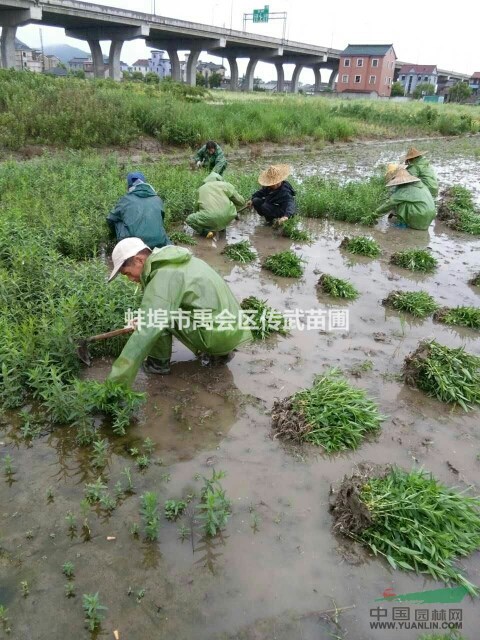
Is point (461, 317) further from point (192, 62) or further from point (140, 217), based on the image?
point (192, 62)

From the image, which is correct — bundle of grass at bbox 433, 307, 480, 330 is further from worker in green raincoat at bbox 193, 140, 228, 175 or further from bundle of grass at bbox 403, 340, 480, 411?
worker in green raincoat at bbox 193, 140, 228, 175

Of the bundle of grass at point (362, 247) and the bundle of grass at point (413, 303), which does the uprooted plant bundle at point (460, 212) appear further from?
the bundle of grass at point (413, 303)

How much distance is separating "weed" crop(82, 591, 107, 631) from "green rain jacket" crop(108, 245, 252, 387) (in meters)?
1.47

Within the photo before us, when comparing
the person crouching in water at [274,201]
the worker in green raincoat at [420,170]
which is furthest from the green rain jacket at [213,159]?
the worker in green raincoat at [420,170]

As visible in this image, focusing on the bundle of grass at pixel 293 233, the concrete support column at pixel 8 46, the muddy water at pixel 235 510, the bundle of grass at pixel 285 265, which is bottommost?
the muddy water at pixel 235 510

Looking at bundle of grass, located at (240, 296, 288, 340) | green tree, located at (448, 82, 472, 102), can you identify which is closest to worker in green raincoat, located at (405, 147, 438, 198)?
bundle of grass, located at (240, 296, 288, 340)

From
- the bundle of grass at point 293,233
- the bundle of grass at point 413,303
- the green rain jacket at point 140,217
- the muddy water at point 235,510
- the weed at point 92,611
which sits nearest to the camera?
the weed at point 92,611

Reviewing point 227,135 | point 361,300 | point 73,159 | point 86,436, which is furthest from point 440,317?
point 227,135

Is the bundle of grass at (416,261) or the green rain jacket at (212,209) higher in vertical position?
the green rain jacket at (212,209)

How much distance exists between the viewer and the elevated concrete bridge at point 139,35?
27812mm

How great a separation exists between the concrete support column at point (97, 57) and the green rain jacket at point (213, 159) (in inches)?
1280

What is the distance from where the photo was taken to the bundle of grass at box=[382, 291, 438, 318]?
5.70 meters

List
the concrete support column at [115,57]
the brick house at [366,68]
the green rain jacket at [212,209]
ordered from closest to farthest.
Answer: the green rain jacket at [212,209] < the concrete support column at [115,57] < the brick house at [366,68]

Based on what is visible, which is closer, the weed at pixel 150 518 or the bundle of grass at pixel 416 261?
the weed at pixel 150 518
